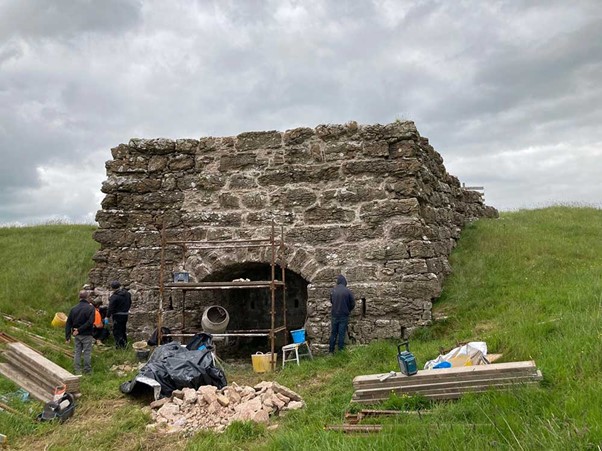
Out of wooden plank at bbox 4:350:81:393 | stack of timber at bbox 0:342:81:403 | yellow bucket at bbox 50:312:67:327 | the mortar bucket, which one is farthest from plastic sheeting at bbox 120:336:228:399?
yellow bucket at bbox 50:312:67:327

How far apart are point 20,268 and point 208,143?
622 cm

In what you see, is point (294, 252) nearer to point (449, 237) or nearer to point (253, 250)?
point (253, 250)

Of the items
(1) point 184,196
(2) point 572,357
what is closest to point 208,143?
(1) point 184,196

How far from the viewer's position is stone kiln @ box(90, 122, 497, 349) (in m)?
8.03

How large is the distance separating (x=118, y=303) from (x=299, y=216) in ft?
11.0

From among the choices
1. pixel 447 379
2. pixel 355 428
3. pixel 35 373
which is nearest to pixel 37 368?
pixel 35 373

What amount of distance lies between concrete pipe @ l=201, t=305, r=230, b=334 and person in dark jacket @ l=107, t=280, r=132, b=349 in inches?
52.4

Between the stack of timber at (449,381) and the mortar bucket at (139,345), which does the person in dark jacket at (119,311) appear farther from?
the stack of timber at (449,381)

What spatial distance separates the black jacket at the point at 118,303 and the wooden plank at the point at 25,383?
6.03ft

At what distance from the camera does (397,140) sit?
330 inches

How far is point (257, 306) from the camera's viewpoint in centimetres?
1070

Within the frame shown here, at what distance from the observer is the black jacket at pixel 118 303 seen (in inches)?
336

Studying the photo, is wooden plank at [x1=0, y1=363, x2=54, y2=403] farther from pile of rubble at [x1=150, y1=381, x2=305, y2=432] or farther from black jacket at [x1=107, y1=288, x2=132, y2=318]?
black jacket at [x1=107, y1=288, x2=132, y2=318]

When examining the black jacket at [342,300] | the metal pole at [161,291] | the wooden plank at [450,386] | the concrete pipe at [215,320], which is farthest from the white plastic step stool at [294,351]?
the wooden plank at [450,386]
